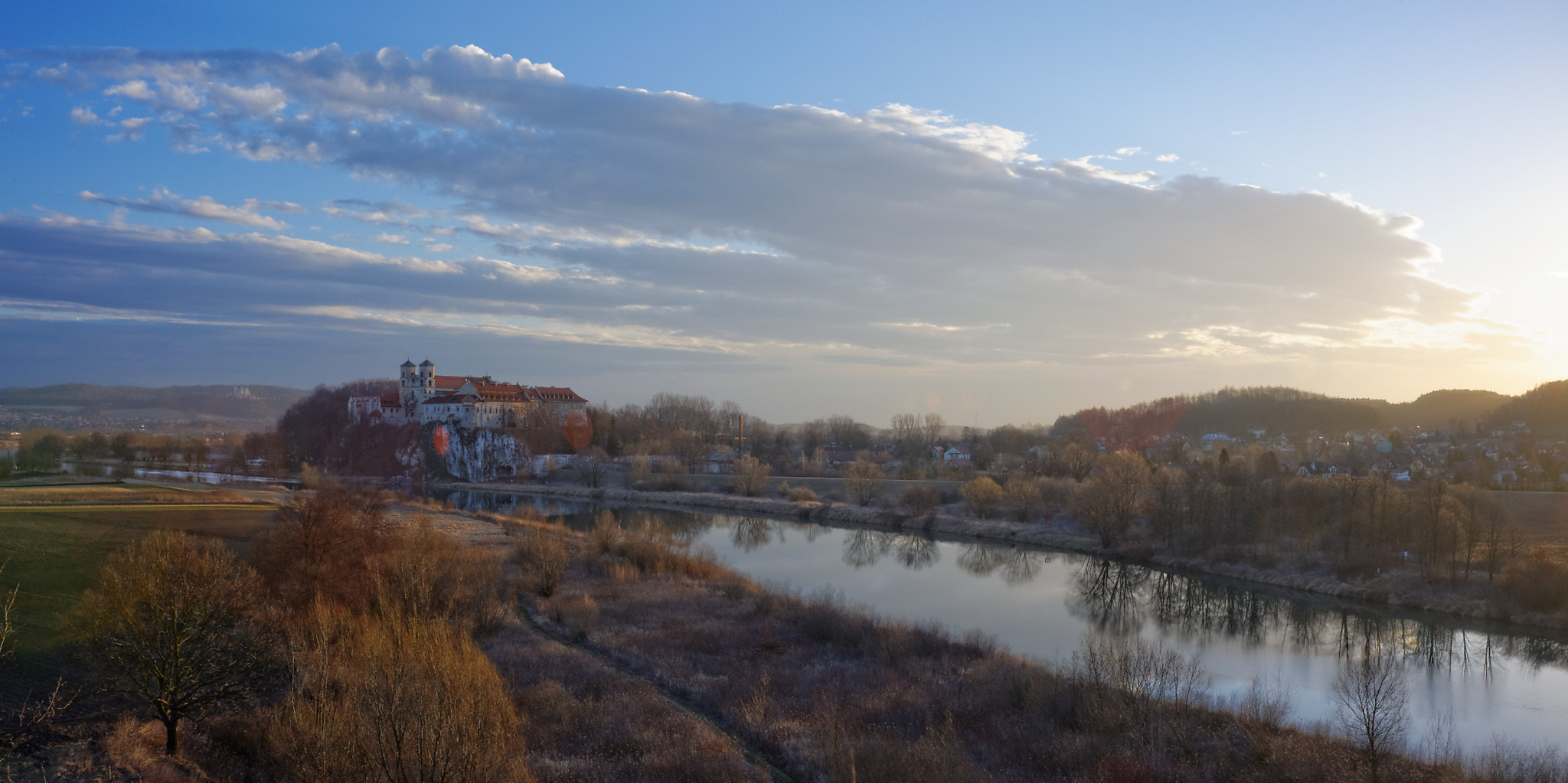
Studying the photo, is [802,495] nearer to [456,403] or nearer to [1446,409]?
[456,403]

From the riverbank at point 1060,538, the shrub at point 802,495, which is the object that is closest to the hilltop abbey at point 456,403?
the riverbank at point 1060,538

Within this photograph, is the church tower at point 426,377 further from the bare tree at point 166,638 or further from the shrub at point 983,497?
the bare tree at point 166,638

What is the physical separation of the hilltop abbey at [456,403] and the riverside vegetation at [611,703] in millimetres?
68052

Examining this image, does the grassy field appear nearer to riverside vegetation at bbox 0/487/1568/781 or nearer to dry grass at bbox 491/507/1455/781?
riverside vegetation at bbox 0/487/1568/781

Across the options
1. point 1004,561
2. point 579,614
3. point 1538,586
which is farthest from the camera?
point 1004,561

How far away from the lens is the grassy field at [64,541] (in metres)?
10.8

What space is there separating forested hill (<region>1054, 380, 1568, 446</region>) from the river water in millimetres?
60886

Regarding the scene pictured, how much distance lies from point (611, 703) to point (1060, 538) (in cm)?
2987

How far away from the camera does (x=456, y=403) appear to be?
82.6 metres

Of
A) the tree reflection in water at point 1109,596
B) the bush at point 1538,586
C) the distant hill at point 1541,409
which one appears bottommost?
the tree reflection in water at point 1109,596

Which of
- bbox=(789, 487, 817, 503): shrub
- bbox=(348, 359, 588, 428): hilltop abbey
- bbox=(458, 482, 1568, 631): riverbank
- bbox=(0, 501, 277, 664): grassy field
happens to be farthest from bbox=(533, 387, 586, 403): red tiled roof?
bbox=(0, 501, 277, 664): grassy field

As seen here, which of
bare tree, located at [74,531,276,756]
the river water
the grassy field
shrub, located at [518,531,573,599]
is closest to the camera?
bare tree, located at [74,531,276,756]

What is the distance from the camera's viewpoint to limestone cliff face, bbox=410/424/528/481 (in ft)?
247

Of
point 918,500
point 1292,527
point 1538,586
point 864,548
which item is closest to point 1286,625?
point 1538,586
